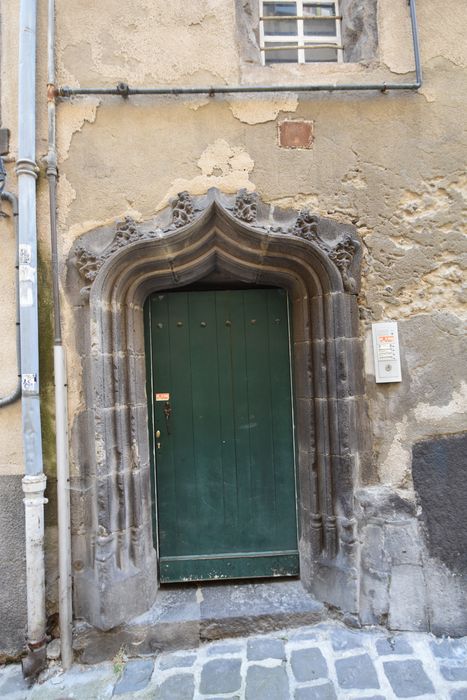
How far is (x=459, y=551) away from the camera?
2436 mm

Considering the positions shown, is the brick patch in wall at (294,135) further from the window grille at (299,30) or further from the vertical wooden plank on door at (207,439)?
the vertical wooden plank on door at (207,439)

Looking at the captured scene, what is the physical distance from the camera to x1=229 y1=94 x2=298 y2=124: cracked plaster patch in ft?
8.16

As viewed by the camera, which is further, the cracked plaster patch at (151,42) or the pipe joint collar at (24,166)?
the cracked plaster patch at (151,42)

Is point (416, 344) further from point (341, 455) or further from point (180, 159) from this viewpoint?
point (180, 159)

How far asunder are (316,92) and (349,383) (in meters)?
1.90

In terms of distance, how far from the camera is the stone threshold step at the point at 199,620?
2295 mm

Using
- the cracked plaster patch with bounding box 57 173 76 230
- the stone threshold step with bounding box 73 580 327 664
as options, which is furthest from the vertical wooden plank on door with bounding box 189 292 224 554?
the cracked plaster patch with bounding box 57 173 76 230

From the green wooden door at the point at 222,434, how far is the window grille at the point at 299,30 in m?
1.74

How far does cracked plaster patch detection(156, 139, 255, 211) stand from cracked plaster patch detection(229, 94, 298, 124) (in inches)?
8.0

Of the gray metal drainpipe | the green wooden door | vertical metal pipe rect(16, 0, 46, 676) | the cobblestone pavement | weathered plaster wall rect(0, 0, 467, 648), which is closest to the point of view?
the cobblestone pavement

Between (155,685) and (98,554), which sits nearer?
(155,685)

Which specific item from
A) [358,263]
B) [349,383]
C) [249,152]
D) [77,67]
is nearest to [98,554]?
[349,383]

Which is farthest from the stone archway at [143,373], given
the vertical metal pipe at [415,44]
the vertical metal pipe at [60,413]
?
the vertical metal pipe at [415,44]

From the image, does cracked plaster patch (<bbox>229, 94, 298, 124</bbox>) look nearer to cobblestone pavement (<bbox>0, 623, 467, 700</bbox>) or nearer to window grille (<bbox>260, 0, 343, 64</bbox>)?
window grille (<bbox>260, 0, 343, 64</bbox>)
